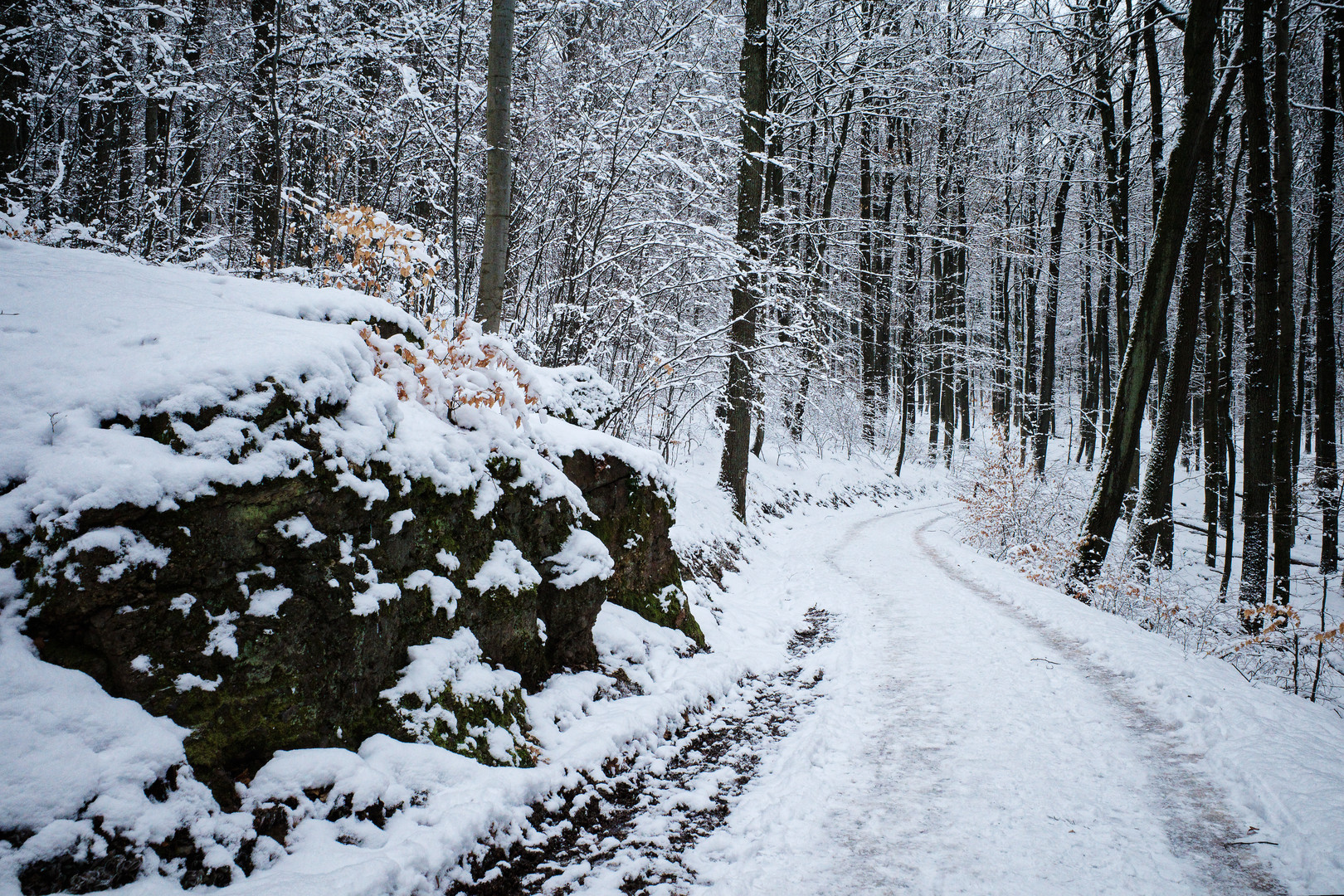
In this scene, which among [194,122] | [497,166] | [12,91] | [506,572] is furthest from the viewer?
[194,122]

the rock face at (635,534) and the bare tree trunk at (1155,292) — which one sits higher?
the bare tree trunk at (1155,292)

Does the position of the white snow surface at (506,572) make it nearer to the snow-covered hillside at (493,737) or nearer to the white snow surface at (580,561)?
the snow-covered hillside at (493,737)

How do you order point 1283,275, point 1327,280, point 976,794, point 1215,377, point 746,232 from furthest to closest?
point 1215,377, point 1327,280, point 746,232, point 1283,275, point 976,794

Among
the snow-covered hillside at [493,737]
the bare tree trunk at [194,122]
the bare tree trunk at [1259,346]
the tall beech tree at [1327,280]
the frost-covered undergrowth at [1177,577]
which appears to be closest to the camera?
the snow-covered hillside at [493,737]

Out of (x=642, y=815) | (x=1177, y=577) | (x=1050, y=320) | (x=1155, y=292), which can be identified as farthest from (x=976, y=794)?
(x=1050, y=320)

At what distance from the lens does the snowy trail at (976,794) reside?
280 centimetres

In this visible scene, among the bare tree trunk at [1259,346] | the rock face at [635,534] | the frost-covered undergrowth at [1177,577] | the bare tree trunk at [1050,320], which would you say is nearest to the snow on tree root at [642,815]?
the rock face at [635,534]

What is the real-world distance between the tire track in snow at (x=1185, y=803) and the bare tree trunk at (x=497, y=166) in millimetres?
6065

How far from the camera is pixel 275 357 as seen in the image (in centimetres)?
297

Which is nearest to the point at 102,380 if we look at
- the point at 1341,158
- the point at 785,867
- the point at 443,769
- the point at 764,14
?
the point at 443,769

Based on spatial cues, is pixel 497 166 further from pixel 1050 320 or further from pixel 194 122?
pixel 1050 320

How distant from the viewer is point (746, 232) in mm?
11039

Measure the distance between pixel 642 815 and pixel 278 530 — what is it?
2.41m

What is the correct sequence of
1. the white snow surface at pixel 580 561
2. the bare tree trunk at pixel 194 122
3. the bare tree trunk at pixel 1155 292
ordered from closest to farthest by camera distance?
the white snow surface at pixel 580 561 → the bare tree trunk at pixel 194 122 → the bare tree trunk at pixel 1155 292
